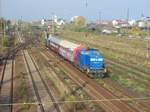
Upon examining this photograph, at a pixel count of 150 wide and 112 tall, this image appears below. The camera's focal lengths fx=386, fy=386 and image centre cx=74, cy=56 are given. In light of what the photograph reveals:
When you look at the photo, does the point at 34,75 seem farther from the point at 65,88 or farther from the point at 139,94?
the point at 139,94

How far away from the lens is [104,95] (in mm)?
28281

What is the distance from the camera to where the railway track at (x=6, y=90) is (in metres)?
24.4

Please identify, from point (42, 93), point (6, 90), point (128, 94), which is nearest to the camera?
point (128, 94)

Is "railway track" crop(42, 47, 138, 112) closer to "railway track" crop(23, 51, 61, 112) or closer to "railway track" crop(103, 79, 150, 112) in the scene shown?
"railway track" crop(103, 79, 150, 112)

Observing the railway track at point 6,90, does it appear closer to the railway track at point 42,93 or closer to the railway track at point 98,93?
the railway track at point 42,93

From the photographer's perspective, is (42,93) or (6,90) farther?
(6,90)

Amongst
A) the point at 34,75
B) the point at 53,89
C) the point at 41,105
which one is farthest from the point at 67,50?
the point at 41,105

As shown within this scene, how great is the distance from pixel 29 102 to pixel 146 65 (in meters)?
25.9

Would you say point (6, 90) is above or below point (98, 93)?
below

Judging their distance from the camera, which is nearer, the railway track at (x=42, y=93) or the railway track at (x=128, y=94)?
the railway track at (x=42, y=93)

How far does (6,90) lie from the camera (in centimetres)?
3092

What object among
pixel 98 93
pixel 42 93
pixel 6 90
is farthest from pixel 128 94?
pixel 6 90

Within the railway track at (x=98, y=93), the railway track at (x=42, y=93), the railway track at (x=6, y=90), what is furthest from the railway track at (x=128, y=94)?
the railway track at (x=6, y=90)

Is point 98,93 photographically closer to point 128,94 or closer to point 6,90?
point 128,94
